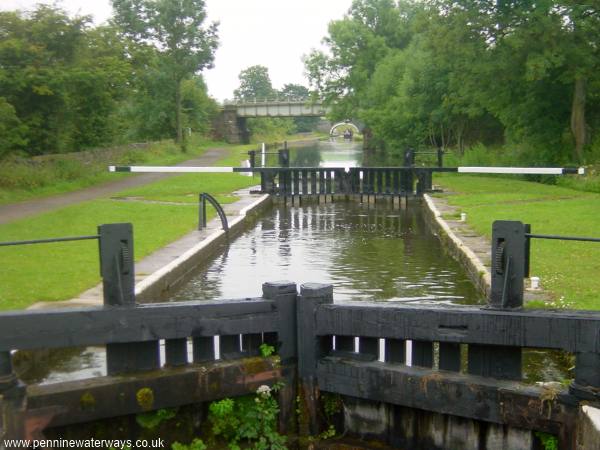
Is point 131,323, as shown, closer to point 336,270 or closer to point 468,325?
point 468,325

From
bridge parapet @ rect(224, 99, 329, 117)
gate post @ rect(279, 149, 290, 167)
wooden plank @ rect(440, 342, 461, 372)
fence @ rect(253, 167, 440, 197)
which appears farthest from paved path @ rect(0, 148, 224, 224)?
bridge parapet @ rect(224, 99, 329, 117)

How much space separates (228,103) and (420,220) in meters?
63.4

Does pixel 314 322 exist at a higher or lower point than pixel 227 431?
higher

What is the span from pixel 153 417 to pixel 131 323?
0.70 meters

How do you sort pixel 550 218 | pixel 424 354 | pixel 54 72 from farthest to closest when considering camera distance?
pixel 54 72
pixel 550 218
pixel 424 354

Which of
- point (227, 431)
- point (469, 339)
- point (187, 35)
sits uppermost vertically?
point (187, 35)

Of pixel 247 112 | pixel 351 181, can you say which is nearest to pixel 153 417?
pixel 351 181

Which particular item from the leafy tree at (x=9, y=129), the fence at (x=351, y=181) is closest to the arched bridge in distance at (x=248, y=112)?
the fence at (x=351, y=181)

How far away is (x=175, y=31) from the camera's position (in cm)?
4334

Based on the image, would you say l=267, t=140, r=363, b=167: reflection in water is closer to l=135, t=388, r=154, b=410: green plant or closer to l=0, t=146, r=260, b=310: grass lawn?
l=0, t=146, r=260, b=310: grass lawn

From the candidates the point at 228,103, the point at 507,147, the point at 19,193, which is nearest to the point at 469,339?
the point at 19,193

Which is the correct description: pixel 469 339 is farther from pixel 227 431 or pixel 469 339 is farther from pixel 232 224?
pixel 232 224

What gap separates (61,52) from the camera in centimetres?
2391

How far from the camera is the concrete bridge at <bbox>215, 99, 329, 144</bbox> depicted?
253ft
